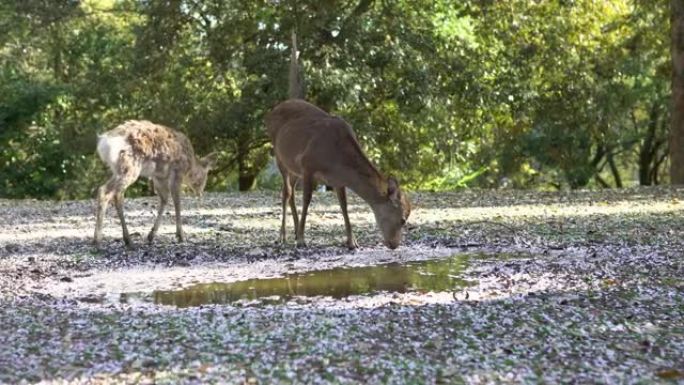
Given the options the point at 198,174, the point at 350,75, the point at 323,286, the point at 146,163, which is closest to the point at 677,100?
the point at 350,75

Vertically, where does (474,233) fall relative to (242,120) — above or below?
below

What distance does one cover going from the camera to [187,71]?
24125 millimetres

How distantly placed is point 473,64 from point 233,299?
16.3m

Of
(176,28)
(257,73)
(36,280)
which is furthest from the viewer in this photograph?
(176,28)

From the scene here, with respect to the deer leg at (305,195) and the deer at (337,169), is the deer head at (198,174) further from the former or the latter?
the deer leg at (305,195)

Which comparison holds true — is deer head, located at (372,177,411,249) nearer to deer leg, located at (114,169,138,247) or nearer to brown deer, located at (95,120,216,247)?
brown deer, located at (95,120,216,247)

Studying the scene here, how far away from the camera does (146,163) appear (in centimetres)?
1037

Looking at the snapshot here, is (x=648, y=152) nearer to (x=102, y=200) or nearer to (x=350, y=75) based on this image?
(x=350, y=75)

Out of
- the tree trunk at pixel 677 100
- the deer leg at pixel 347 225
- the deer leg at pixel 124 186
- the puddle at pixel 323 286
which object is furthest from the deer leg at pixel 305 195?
the tree trunk at pixel 677 100

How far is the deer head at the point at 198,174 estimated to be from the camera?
1152 cm

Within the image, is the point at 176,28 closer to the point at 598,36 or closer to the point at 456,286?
the point at 598,36


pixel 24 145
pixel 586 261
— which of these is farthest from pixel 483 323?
pixel 24 145

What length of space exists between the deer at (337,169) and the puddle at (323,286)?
3.59 ft

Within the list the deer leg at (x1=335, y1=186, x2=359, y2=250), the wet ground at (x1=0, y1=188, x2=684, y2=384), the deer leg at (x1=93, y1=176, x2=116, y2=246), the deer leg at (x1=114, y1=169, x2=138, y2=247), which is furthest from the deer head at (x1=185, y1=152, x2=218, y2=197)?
the deer leg at (x1=335, y1=186, x2=359, y2=250)
